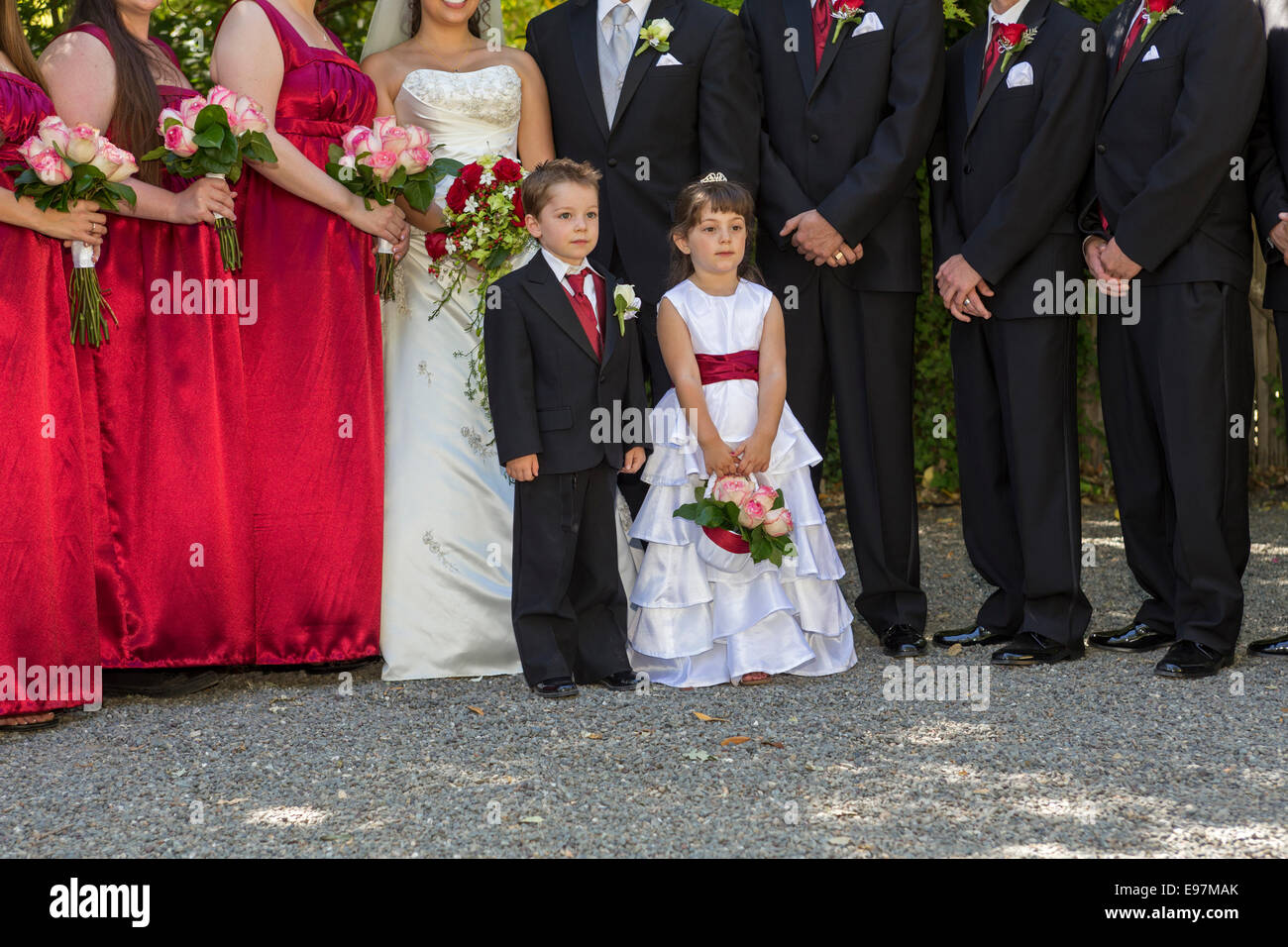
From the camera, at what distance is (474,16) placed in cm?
552

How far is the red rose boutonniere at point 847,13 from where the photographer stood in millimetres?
5078

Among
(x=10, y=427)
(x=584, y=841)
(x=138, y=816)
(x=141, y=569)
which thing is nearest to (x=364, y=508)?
(x=141, y=569)

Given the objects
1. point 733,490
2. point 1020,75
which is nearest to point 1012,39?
point 1020,75

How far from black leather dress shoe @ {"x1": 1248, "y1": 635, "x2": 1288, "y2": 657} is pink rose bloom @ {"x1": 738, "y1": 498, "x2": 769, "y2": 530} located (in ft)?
6.48

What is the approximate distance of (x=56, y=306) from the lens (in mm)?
4520

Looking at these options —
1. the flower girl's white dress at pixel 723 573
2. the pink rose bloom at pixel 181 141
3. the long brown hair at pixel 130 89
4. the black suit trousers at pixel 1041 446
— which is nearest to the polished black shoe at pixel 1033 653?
the black suit trousers at pixel 1041 446

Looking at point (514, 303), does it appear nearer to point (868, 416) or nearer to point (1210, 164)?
point (868, 416)

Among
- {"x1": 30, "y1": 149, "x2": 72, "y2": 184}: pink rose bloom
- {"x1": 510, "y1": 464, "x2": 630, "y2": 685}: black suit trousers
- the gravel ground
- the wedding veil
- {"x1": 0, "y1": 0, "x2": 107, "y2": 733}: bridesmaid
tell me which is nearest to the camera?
the gravel ground

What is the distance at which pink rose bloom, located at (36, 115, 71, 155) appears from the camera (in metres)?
4.24

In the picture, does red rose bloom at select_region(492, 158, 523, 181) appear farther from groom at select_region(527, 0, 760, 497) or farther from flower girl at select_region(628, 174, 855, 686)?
flower girl at select_region(628, 174, 855, 686)

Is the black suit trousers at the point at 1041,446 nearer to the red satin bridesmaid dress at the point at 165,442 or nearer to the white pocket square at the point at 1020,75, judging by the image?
the white pocket square at the point at 1020,75

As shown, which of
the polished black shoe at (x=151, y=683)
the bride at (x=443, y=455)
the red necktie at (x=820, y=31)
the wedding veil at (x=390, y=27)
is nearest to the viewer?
the polished black shoe at (x=151, y=683)

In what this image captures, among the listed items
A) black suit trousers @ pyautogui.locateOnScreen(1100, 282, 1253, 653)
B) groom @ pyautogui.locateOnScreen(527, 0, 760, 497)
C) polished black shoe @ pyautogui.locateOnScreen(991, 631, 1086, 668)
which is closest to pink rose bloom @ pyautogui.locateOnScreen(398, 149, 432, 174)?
groom @ pyautogui.locateOnScreen(527, 0, 760, 497)

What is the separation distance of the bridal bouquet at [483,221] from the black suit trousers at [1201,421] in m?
2.27
